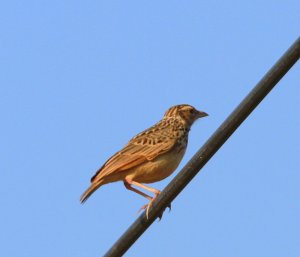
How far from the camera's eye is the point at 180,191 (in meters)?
8.07

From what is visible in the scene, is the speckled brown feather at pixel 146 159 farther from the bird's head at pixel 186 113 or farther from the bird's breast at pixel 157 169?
the bird's head at pixel 186 113

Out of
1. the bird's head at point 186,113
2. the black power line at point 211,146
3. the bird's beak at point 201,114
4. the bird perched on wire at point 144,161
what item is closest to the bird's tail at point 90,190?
the bird perched on wire at point 144,161

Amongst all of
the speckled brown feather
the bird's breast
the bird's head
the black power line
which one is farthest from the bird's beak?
the black power line

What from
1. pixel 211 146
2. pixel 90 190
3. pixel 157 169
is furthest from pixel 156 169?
pixel 211 146

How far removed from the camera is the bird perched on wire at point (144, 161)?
12.4m

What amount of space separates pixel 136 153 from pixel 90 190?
114 cm

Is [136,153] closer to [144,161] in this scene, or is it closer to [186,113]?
[144,161]

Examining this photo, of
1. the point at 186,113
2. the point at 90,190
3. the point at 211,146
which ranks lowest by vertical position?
the point at 90,190

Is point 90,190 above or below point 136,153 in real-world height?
below

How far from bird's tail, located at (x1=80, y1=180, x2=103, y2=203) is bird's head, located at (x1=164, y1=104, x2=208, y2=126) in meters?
2.62

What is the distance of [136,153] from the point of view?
507 inches

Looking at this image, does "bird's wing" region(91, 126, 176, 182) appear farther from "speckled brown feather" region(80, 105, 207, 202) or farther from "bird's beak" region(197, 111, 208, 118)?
"bird's beak" region(197, 111, 208, 118)

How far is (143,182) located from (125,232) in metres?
4.92

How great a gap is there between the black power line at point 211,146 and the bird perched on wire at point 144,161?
12.4 ft
